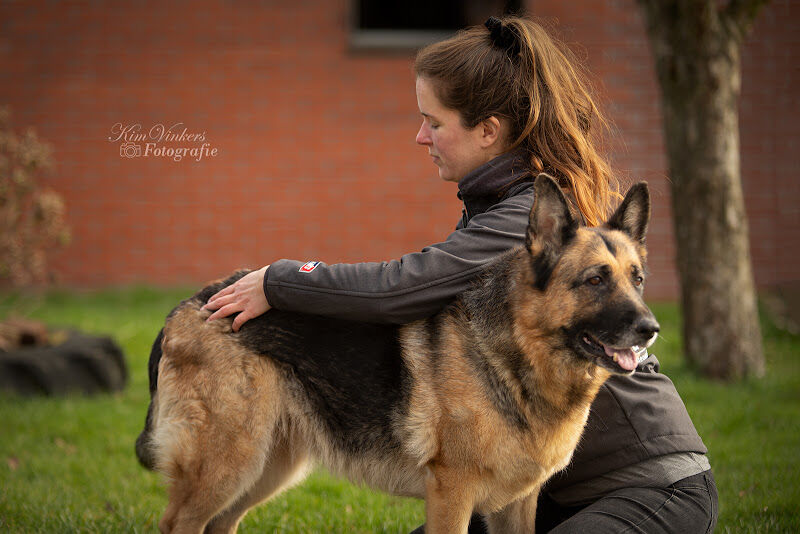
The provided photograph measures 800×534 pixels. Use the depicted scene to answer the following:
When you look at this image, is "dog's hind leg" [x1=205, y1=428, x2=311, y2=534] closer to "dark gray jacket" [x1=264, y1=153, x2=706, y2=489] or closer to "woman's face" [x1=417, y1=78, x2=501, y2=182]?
"dark gray jacket" [x1=264, y1=153, x2=706, y2=489]

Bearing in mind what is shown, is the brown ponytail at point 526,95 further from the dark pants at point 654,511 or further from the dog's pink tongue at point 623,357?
the dark pants at point 654,511

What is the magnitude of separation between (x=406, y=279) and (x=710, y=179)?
4637mm

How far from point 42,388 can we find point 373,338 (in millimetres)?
4279

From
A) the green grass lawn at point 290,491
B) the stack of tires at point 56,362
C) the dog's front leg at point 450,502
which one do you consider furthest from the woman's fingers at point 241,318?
the stack of tires at point 56,362

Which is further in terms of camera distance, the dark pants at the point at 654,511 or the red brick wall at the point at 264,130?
the red brick wall at the point at 264,130

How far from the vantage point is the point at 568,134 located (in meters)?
3.32

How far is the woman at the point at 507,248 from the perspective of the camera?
313 cm

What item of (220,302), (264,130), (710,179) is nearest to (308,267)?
(220,302)

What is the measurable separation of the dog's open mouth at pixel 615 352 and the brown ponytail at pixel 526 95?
0.68m

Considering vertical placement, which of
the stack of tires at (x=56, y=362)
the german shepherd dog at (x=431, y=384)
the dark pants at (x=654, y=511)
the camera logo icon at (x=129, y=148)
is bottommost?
the stack of tires at (x=56, y=362)

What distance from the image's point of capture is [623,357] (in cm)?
278

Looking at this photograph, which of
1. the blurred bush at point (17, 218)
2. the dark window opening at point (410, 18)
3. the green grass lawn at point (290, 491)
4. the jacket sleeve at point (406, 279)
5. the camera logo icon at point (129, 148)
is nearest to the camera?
the jacket sleeve at point (406, 279)

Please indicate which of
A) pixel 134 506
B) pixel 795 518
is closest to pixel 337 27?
pixel 134 506

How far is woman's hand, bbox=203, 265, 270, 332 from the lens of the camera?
10.6ft
